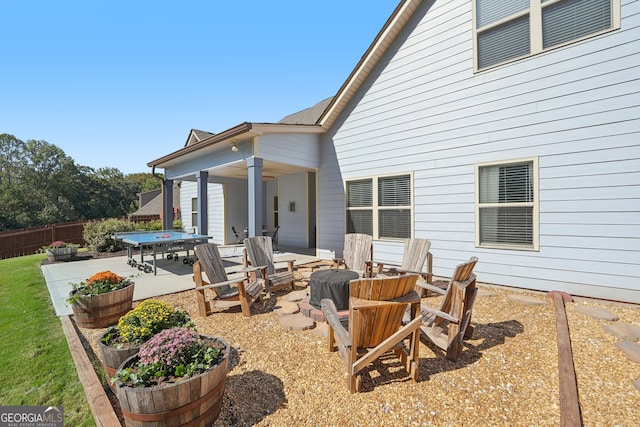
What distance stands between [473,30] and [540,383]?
642 centimetres

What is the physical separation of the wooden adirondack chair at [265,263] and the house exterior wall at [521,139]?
117 inches

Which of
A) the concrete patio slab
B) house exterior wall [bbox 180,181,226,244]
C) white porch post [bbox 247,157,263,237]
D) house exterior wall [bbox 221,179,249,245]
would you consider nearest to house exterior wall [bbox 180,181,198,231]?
house exterior wall [bbox 180,181,226,244]

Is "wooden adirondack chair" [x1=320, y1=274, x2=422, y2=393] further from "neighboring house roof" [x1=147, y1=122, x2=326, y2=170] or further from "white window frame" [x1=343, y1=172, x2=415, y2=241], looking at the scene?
"neighboring house roof" [x1=147, y1=122, x2=326, y2=170]

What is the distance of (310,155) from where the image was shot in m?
8.44

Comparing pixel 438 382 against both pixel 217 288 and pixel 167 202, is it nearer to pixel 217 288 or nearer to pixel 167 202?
pixel 217 288

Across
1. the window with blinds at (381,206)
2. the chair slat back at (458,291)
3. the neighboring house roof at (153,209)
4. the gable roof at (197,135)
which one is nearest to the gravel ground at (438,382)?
the chair slat back at (458,291)

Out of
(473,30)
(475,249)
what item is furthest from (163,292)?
(473,30)

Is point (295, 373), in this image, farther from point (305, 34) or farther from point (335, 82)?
point (335, 82)

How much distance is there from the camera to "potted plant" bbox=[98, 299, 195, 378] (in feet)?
7.66

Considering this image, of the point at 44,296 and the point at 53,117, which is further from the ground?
the point at 53,117

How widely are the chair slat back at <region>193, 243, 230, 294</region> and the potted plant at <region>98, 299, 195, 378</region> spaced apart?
59.3 inches

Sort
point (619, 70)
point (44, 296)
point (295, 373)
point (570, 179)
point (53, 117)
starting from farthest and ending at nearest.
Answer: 1. point (53, 117)
2. point (44, 296)
3. point (570, 179)
4. point (619, 70)
5. point (295, 373)

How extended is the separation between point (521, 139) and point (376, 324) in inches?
191

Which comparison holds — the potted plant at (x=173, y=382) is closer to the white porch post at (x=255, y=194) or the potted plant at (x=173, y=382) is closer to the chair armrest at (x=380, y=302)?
the chair armrest at (x=380, y=302)
